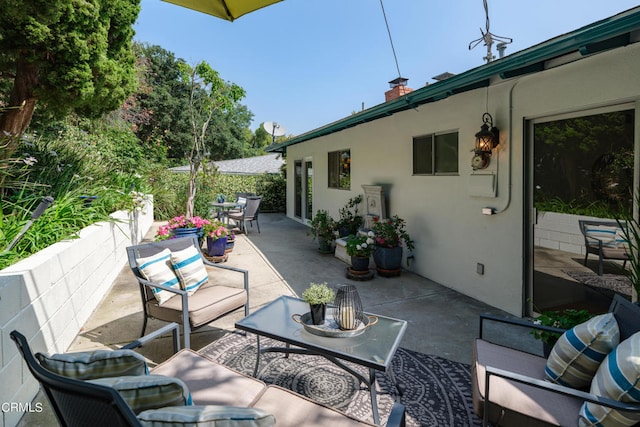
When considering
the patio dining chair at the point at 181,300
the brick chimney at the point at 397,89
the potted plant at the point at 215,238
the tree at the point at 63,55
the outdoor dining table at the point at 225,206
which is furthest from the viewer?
the outdoor dining table at the point at 225,206

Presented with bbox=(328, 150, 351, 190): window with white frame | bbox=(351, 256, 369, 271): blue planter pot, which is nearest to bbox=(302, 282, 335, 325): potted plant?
bbox=(351, 256, 369, 271): blue planter pot

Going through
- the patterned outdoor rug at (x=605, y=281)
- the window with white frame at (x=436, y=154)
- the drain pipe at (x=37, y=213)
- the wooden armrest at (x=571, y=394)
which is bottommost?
the wooden armrest at (x=571, y=394)

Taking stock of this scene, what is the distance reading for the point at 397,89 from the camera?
8156 mm

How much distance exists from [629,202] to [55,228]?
5668 mm

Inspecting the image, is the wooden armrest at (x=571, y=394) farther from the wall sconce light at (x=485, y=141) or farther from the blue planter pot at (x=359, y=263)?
the blue planter pot at (x=359, y=263)

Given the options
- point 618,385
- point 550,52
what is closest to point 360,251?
point 550,52

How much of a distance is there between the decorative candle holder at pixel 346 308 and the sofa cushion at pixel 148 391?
1.40m

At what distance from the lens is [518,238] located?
4.11 m

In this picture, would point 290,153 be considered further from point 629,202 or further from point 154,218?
point 629,202

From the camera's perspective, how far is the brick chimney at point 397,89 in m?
8.02

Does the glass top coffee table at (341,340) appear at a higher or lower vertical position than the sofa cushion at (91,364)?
lower

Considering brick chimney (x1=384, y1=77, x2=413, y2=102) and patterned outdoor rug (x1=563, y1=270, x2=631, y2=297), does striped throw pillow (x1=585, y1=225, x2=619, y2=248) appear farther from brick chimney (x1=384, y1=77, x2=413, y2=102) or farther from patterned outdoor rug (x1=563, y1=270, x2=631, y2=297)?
brick chimney (x1=384, y1=77, x2=413, y2=102)

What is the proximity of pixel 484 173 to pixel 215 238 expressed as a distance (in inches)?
186

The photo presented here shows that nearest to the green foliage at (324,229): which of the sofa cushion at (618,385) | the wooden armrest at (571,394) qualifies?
the wooden armrest at (571,394)
